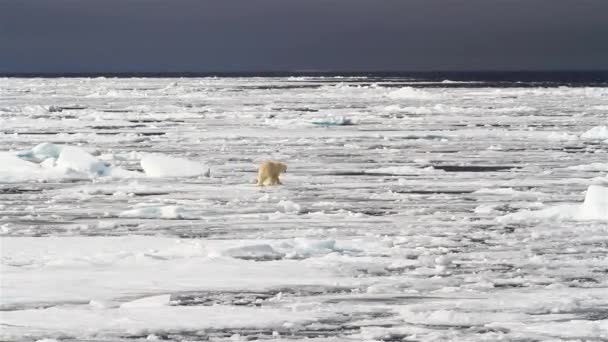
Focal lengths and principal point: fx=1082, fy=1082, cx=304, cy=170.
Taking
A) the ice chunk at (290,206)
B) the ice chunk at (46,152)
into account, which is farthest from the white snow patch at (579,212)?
the ice chunk at (46,152)

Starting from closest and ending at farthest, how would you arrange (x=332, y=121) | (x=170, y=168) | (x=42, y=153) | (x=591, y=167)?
1. (x=170, y=168)
2. (x=591, y=167)
3. (x=42, y=153)
4. (x=332, y=121)

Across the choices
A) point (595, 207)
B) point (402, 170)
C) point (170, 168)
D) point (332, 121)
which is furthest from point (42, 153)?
point (332, 121)

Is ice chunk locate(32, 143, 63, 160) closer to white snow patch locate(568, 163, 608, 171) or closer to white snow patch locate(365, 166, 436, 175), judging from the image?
white snow patch locate(365, 166, 436, 175)

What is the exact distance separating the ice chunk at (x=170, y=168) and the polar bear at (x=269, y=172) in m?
1.48

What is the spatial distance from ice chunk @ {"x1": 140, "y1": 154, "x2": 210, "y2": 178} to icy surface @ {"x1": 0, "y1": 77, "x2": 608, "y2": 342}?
0.10 feet

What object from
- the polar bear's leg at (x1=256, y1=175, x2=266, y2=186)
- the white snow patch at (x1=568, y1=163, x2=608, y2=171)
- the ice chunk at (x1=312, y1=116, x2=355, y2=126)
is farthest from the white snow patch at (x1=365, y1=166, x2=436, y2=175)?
the ice chunk at (x1=312, y1=116, x2=355, y2=126)

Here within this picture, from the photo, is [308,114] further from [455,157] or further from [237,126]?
[455,157]

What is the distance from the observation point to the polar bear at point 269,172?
44.7 ft

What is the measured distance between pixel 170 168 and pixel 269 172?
6.37 feet

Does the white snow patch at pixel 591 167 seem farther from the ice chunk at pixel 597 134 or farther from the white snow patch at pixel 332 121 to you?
the white snow patch at pixel 332 121

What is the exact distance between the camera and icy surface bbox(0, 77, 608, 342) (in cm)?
629

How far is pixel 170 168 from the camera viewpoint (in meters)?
15.0

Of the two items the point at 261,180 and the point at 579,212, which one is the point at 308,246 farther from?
the point at 261,180

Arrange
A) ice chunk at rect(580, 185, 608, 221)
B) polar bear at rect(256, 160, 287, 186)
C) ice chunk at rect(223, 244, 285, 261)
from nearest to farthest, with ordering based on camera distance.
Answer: ice chunk at rect(223, 244, 285, 261) < ice chunk at rect(580, 185, 608, 221) < polar bear at rect(256, 160, 287, 186)
